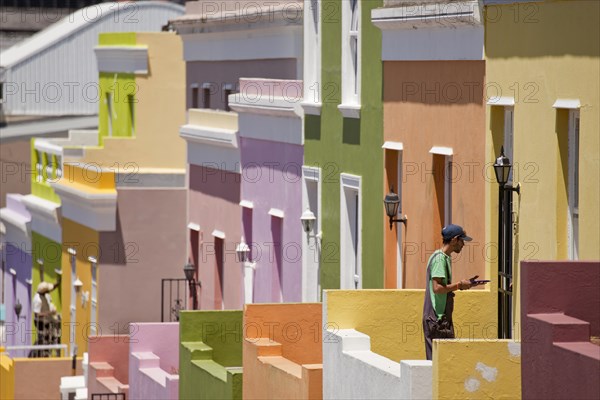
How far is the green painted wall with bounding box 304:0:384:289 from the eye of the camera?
23.6 metres

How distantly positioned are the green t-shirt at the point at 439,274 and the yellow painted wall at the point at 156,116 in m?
19.8

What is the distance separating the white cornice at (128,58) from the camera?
3747cm

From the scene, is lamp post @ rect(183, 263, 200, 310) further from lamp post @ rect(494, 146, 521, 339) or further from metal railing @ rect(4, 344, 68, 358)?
lamp post @ rect(494, 146, 521, 339)

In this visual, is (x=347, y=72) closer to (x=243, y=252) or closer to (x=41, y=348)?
(x=243, y=252)

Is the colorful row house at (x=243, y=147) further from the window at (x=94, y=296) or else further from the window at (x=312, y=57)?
the window at (x=94, y=296)

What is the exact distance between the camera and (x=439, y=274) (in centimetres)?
1748

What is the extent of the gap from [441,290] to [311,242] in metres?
9.11

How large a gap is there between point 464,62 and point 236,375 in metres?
4.74

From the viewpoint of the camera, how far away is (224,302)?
31.4 m

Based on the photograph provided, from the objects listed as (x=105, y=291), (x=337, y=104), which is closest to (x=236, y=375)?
(x=337, y=104)

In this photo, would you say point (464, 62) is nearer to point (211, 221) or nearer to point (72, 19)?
point (211, 221)

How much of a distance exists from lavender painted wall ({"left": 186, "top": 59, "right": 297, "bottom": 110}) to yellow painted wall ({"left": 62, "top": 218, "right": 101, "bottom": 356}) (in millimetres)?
2905

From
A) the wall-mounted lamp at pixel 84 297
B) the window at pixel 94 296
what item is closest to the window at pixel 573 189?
the window at pixel 94 296

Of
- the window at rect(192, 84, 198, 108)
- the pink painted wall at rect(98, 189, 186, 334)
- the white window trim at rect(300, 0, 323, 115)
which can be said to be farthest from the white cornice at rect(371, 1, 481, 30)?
the pink painted wall at rect(98, 189, 186, 334)
